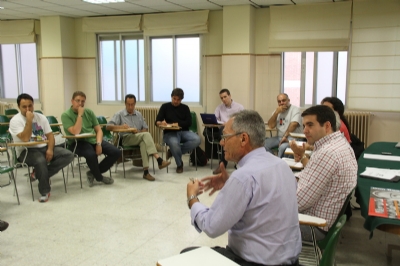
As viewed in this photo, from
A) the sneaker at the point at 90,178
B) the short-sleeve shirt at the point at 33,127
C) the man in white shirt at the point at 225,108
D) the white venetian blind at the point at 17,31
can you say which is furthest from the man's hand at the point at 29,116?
the white venetian blind at the point at 17,31

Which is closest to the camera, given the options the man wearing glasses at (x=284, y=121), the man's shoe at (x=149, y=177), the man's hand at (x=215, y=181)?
the man's hand at (x=215, y=181)

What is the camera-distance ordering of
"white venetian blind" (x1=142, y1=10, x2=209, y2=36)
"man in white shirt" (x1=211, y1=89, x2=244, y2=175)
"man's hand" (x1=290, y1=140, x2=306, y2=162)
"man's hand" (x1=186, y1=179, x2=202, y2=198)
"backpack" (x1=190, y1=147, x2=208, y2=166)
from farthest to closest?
"white venetian blind" (x1=142, y1=10, x2=209, y2=36) → "backpack" (x1=190, y1=147, x2=208, y2=166) → "man in white shirt" (x1=211, y1=89, x2=244, y2=175) → "man's hand" (x1=290, y1=140, x2=306, y2=162) → "man's hand" (x1=186, y1=179, x2=202, y2=198)

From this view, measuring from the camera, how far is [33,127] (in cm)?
463

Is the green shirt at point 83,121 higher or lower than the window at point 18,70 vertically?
lower

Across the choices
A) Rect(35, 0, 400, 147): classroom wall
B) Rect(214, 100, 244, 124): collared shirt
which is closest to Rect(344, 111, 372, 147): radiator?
Rect(35, 0, 400, 147): classroom wall

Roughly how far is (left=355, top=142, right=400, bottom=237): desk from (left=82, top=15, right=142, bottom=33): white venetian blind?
5.14 m

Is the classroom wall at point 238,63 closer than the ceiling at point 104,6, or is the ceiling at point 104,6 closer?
the classroom wall at point 238,63

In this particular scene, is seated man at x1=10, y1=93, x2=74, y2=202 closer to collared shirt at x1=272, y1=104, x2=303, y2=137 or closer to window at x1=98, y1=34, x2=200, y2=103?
collared shirt at x1=272, y1=104, x2=303, y2=137

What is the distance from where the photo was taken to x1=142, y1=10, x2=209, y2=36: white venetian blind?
23.1 feet

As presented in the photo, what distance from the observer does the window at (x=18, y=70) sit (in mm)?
8664

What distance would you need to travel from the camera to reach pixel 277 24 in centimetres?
654

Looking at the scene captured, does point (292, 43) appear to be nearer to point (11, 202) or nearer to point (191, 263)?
point (11, 202)

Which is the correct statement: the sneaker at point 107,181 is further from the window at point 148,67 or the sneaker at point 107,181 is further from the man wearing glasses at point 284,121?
the window at point 148,67

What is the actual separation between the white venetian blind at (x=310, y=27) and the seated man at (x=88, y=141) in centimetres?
328
